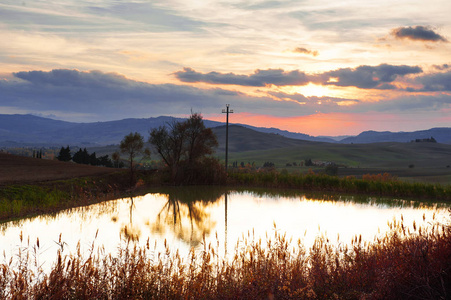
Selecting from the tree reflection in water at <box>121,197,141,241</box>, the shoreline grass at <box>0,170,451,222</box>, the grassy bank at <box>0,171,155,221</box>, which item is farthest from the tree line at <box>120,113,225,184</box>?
the tree reflection in water at <box>121,197,141,241</box>

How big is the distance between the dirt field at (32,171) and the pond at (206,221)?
19.8ft

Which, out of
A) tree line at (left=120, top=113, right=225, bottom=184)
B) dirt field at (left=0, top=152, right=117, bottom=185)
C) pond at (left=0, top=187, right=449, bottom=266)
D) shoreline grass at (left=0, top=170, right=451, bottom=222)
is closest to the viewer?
pond at (left=0, top=187, right=449, bottom=266)

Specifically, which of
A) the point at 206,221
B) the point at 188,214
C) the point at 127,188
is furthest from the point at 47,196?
the point at 127,188

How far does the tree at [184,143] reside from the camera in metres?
36.8

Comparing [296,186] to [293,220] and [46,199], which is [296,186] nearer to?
[293,220]

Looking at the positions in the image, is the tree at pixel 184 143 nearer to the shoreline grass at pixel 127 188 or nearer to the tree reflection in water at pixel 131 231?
the shoreline grass at pixel 127 188

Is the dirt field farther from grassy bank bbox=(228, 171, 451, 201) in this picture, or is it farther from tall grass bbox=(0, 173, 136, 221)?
grassy bank bbox=(228, 171, 451, 201)

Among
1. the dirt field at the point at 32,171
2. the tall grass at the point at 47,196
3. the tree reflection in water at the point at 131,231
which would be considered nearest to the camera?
the tree reflection in water at the point at 131,231

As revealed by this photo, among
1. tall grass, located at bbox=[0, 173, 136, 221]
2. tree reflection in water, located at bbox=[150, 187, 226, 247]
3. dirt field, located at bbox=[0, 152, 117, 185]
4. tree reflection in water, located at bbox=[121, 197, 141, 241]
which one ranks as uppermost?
dirt field, located at bbox=[0, 152, 117, 185]

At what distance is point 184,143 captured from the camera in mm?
38031

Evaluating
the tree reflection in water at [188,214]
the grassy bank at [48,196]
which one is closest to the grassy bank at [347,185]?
the tree reflection in water at [188,214]

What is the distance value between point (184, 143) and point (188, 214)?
18131mm

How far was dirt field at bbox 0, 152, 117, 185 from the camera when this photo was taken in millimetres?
25359

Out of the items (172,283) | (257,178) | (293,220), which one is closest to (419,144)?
(257,178)
